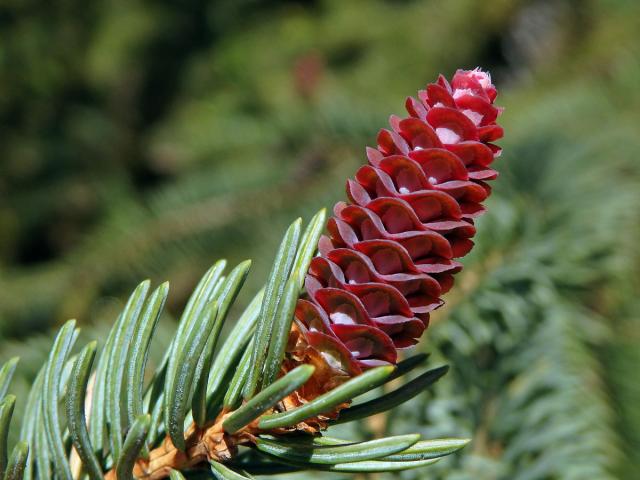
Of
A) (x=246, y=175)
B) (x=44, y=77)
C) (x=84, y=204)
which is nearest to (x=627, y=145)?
(x=246, y=175)

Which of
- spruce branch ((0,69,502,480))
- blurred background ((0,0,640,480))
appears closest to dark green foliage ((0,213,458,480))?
spruce branch ((0,69,502,480))

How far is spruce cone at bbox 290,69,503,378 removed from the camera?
0.30 metres

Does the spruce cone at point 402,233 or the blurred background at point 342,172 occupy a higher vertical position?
the blurred background at point 342,172

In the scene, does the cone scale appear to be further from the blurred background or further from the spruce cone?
the blurred background

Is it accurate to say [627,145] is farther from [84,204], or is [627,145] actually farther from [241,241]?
[84,204]

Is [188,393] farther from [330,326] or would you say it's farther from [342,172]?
[342,172]

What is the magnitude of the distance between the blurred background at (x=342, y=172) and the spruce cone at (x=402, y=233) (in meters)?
0.22

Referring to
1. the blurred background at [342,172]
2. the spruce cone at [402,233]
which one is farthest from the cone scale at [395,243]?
the blurred background at [342,172]

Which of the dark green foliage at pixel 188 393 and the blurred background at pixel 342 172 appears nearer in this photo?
the dark green foliage at pixel 188 393

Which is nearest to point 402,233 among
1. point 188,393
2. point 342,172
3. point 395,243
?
point 395,243

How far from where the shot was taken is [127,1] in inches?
79.9

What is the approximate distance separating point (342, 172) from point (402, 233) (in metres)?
0.63

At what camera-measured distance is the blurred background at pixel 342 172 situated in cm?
58

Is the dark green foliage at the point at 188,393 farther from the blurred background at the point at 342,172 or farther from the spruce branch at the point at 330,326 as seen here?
the blurred background at the point at 342,172
